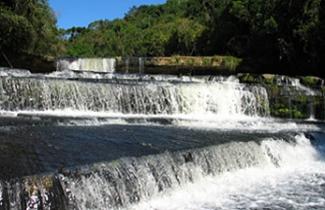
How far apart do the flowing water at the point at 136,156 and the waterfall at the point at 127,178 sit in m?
0.02

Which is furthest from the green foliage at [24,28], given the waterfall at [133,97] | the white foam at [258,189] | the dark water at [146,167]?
the white foam at [258,189]

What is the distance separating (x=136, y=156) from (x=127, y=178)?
1208mm

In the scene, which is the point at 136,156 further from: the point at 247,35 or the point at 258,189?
the point at 247,35

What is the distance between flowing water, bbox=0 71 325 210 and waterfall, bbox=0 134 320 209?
0.06 ft

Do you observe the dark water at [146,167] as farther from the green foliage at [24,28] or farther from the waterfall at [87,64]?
the waterfall at [87,64]

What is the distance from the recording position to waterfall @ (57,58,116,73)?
135 ft

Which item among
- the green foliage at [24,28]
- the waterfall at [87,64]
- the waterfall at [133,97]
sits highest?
the green foliage at [24,28]

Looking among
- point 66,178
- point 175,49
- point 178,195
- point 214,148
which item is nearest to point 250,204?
point 178,195

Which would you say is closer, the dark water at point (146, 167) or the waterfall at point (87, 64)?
the dark water at point (146, 167)

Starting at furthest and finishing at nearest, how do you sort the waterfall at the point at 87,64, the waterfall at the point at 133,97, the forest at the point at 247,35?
the waterfall at the point at 87,64 < the forest at the point at 247,35 < the waterfall at the point at 133,97

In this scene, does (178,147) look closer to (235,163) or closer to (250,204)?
(235,163)

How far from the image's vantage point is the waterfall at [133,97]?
20.4m

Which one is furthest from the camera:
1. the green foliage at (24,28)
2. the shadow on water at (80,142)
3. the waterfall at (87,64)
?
the waterfall at (87,64)

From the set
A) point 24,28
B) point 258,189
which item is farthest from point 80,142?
point 24,28
